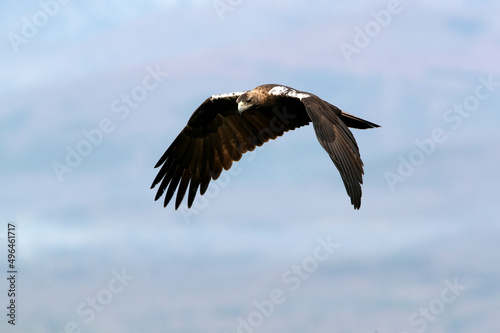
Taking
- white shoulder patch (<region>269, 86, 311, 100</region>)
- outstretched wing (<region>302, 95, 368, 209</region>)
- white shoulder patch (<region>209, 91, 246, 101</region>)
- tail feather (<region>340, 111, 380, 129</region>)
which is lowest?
outstretched wing (<region>302, 95, 368, 209</region>)

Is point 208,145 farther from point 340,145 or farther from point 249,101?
point 340,145

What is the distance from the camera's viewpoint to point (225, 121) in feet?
48.9

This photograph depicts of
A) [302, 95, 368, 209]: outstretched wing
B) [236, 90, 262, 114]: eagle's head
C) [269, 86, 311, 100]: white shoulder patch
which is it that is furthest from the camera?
[236, 90, 262, 114]: eagle's head

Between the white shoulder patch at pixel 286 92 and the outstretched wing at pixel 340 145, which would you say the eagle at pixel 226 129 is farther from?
the outstretched wing at pixel 340 145

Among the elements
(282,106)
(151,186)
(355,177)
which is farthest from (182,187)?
(355,177)

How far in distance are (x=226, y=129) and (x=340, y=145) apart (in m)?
3.79

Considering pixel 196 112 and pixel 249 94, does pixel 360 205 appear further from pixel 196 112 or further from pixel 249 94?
pixel 196 112

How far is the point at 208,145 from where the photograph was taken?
15164 millimetres

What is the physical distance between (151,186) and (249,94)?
9.04 feet

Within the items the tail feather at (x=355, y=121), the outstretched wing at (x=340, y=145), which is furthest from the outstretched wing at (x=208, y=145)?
the outstretched wing at (x=340, y=145)

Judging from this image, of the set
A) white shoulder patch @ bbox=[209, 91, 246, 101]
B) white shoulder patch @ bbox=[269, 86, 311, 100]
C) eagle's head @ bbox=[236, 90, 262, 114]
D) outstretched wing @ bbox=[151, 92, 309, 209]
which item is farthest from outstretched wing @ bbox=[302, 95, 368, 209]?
outstretched wing @ bbox=[151, 92, 309, 209]

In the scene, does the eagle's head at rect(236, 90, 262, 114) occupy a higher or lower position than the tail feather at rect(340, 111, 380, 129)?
higher

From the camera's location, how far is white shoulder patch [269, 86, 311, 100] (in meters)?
12.7

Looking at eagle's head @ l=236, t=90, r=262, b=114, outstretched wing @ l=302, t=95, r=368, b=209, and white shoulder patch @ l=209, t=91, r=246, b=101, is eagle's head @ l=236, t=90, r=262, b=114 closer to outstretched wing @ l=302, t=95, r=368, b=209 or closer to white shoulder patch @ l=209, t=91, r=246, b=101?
white shoulder patch @ l=209, t=91, r=246, b=101
